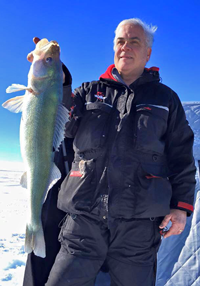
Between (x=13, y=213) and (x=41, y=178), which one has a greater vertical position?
(x=41, y=178)

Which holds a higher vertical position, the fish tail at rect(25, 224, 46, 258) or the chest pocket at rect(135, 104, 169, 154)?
the chest pocket at rect(135, 104, 169, 154)

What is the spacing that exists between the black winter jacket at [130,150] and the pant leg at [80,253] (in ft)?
0.45

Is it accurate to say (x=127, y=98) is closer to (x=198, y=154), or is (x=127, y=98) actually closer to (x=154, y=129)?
(x=154, y=129)

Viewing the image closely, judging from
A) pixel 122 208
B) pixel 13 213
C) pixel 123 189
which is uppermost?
pixel 123 189

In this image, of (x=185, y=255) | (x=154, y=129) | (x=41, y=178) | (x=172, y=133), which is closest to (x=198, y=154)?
(x=185, y=255)

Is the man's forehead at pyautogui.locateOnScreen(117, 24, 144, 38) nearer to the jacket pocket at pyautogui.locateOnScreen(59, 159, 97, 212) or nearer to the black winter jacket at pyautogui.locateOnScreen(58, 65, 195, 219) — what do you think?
the black winter jacket at pyautogui.locateOnScreen(58, 65, 195, 219)

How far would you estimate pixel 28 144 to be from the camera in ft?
7.02

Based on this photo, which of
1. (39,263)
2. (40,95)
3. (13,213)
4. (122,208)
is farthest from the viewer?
(13,213)

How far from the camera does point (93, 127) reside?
2254mm

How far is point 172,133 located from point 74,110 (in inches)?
40.0

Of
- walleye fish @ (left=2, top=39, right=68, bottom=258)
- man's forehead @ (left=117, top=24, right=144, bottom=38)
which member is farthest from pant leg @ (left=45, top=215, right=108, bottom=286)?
man's forehead @ (left=117, top=24, right=144, bottom=38)

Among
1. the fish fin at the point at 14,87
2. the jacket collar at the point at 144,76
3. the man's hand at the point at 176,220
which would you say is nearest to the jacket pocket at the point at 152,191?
the man's hand at the point at 176,220

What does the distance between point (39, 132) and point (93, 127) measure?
1.63ft

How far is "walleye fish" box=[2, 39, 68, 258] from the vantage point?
2135 millimetres
